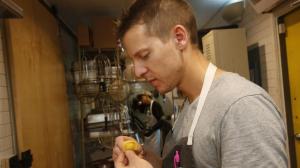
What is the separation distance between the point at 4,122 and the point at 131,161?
1.07 meters

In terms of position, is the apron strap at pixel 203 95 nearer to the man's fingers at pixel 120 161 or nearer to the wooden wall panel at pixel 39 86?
the man's fingers at pixel 120 161

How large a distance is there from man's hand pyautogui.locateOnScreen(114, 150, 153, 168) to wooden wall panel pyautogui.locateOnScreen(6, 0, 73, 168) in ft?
3.39

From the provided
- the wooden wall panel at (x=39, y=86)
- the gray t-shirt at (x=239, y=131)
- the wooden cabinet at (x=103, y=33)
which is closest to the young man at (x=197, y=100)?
the gray t-shirt at (x=239, y=131)

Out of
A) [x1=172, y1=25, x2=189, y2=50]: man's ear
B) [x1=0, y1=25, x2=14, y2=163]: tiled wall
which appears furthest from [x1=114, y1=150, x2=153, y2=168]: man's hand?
[x1=0, y1=25, x2=14, y2=163]: tiled wall

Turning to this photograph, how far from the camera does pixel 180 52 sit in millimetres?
901

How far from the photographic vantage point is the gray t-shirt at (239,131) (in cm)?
69

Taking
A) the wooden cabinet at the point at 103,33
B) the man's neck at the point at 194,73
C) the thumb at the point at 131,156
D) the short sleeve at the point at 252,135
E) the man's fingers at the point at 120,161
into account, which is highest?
the wooden cabinet at the point at 103,33

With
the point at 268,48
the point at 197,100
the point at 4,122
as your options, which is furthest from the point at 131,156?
the point at 268,48

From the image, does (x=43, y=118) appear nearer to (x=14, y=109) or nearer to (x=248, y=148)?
(x=14, y=109)

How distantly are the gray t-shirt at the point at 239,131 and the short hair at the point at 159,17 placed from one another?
0.23m

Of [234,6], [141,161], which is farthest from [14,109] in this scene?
[234,6]

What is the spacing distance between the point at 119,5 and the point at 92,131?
5.01 feet

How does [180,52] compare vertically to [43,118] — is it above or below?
above

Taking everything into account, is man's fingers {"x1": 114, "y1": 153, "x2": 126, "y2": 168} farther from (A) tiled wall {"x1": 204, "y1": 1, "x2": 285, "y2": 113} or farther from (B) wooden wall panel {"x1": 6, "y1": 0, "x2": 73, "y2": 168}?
(A) tiled wall {"x1": 204, "y1": 1, "x2": 285, "y2": 113}
